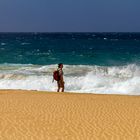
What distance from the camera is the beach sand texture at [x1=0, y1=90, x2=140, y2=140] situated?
11.9m

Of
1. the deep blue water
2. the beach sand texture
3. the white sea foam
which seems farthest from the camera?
the deep blue water

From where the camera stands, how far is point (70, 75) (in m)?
31.0

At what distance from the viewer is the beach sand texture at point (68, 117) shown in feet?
39.2

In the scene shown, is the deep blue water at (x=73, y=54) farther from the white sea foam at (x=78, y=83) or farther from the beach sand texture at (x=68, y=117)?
the beach sand texture at (x=68, y=117)

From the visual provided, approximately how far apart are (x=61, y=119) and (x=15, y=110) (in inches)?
75.6

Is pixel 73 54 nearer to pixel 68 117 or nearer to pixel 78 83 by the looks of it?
pixel 78 83

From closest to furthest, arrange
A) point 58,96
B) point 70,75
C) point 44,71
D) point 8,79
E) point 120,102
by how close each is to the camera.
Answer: point 120,102 → point 58,96 → point 8,79 → point 70,75 → point 44,71

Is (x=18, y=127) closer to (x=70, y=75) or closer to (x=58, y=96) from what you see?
(x=58, y=96)

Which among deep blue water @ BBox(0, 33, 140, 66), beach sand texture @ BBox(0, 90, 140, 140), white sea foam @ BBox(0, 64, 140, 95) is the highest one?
deep blue water @ BBox(0, 33, 140, 66)

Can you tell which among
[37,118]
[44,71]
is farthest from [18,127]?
[44,71]

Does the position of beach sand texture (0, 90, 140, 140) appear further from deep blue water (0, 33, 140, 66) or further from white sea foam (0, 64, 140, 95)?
deep blue water (0, 33, 140, 66)

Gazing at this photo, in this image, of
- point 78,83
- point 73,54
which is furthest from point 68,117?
point 73,54

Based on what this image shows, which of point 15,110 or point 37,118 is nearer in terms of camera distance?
point 37,118

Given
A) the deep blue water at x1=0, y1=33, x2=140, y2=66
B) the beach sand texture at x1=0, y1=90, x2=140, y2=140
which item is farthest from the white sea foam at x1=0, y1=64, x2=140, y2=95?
the deep blue water at x1=0, y1=33, x2=140, y2=66
